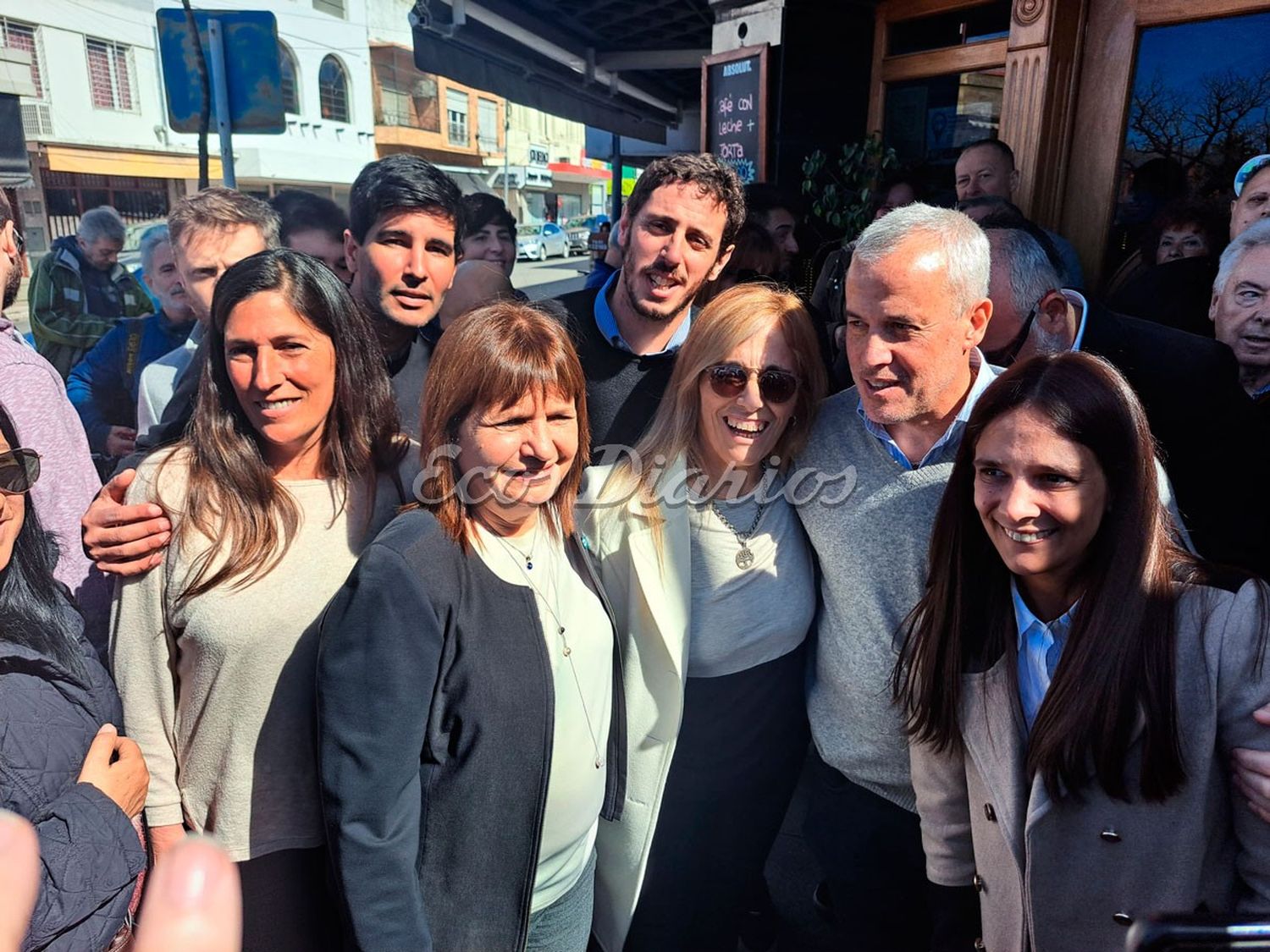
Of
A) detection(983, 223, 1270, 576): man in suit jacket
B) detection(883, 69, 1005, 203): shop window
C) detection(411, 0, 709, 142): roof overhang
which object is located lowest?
detection(983, 223, 1270, 576): man in suit jacket

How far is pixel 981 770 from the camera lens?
5.36ft

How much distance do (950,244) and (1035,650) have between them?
983 millimetres

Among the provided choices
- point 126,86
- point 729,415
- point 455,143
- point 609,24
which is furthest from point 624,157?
point 455,143

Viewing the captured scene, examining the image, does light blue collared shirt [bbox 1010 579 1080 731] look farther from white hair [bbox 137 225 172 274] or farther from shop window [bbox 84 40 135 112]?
shop window [bbox 84 40 135 112]

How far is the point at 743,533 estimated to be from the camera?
6.86ft

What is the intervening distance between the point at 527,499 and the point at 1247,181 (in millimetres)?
3216

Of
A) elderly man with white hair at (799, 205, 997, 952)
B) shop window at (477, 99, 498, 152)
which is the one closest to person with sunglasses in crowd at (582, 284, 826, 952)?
elderly man with white hair at (799, 205, 997, 952)

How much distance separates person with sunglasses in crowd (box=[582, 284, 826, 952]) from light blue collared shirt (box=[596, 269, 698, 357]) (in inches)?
22.0

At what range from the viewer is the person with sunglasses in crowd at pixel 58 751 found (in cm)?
130

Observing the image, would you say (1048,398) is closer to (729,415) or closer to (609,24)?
(729,415)

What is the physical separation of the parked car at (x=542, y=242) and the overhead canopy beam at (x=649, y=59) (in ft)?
71.5

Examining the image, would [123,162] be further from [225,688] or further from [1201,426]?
[1201,426]

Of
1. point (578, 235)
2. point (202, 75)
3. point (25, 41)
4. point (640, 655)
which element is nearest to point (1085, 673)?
point (640, 655)

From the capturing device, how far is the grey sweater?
1909 mm
